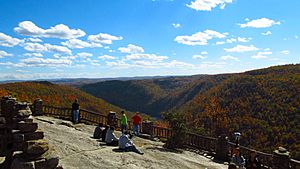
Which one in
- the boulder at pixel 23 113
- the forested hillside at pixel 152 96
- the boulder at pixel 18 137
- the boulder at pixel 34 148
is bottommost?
the forested hillside at pixel 152 96

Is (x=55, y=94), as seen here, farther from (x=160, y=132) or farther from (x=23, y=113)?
(x=23, y=113)

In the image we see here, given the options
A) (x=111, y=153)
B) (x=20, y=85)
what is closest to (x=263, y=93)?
(x=20, y=85)

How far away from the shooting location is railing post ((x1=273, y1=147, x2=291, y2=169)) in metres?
13.5

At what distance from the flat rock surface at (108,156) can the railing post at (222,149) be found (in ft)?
2.18

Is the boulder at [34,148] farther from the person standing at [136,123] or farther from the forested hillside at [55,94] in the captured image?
the forested hillside at [55,94]

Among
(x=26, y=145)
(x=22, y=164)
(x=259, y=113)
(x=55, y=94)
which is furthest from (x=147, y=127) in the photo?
(x=55, y=94)

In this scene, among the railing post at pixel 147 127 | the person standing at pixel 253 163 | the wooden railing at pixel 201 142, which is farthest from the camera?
the railing post at pixel 147 127

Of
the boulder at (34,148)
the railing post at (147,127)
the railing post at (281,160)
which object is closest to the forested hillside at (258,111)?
the railing post at (147,127)

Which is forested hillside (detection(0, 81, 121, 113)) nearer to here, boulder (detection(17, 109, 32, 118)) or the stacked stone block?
the stacked stone block

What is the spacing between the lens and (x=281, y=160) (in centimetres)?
1364

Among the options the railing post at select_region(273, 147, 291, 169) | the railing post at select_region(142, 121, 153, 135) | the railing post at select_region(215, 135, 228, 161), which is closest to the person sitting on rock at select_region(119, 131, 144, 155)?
the railing post at select_region(215, 135, 228, 161)

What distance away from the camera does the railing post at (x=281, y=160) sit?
44.4 feet

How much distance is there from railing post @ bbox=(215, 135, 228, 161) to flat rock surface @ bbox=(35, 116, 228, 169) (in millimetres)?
663

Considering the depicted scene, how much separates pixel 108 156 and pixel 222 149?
6.71 m
